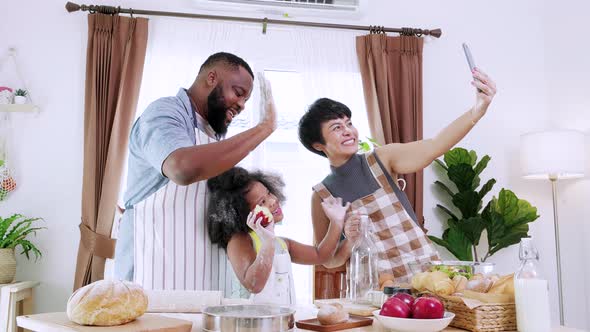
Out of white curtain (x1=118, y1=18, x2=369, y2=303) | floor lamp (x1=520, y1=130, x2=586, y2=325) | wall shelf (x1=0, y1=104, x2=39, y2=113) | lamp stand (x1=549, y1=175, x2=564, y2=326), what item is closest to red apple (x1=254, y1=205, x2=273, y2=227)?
white curtain (x1=118, y1=18, x2=369, y2=303)

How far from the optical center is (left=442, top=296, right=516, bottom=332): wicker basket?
3.65 feet

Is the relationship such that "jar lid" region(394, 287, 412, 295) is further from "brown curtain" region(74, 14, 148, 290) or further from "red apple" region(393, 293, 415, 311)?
"brown curtain" region(74, 14, 148, 290)

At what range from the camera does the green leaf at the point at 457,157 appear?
130 inches

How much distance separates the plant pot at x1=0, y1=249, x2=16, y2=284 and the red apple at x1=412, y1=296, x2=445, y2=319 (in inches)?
96.8

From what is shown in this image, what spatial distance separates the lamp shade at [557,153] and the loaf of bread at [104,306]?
9.30ft

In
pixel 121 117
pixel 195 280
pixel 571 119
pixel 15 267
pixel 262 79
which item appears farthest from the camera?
pixel 571 119

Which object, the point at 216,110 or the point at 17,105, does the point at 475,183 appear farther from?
the point at 17,105

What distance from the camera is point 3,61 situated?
3172mm

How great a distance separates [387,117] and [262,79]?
6.27ft

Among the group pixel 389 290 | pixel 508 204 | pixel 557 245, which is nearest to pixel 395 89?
pixel 508 204

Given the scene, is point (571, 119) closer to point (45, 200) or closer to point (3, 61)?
point (45, 200)

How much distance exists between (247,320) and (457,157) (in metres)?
2.66

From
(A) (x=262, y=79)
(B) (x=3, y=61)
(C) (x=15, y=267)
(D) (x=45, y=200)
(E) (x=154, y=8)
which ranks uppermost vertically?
(E) (x=154, y=8)

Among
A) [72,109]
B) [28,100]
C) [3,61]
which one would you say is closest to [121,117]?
[72,109]
